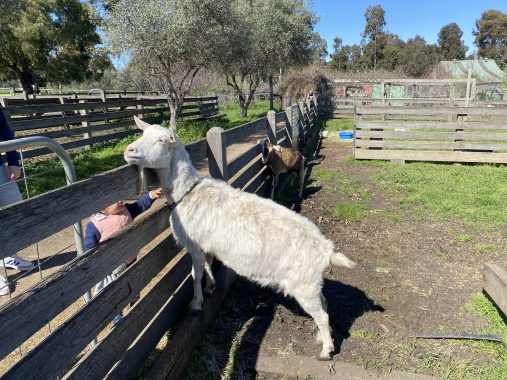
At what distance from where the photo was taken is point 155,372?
259 centimetres

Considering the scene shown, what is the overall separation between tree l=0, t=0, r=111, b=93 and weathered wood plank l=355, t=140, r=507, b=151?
24.6 metres

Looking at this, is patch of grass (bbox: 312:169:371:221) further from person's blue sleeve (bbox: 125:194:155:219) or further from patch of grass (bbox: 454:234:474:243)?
person's blue sleeve (bbox: 125:194:155:219)

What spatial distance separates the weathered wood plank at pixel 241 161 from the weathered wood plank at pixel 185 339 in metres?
1.25

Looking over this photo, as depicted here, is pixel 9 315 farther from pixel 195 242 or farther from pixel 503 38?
pixel 503 38

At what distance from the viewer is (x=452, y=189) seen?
7.68 metres

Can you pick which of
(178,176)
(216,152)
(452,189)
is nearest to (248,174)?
(216,152)

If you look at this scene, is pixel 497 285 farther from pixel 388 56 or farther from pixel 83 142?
pixel 388 56

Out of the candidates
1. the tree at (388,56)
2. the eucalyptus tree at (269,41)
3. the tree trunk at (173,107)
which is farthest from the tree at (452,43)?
the tree trunk at (173,107)

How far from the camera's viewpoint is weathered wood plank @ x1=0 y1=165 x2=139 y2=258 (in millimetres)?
1458

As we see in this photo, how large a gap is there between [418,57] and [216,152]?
8384 cm

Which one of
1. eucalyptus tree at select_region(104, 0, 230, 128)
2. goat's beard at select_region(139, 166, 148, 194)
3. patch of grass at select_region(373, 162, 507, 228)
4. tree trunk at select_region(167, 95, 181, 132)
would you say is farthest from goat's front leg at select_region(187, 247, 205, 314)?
tree trunk at select_region(167, 95, 181, 132)

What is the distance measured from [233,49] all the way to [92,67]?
24507mm

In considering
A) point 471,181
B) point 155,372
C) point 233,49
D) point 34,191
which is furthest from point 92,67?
point 155,372

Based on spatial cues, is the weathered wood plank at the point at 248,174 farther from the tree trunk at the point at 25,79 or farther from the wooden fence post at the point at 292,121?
the tree trunk at the point at 25,79
